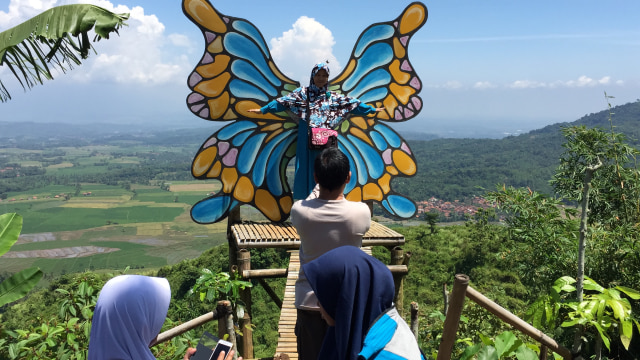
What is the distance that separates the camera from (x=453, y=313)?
2355mm

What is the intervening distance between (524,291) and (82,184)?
97.8 meters

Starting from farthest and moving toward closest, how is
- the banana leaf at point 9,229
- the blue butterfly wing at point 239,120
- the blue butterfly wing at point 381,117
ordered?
the blue butterfly wing at point 381,117 < the blue butterfly wing at point 239,120 < the banana leaf at point 9,229

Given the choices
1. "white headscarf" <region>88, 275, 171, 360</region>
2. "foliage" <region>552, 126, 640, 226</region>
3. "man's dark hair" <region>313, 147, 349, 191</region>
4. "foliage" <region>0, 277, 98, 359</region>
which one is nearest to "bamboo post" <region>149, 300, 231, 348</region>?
"foliage" <region>0, 277, 98, 359</region>

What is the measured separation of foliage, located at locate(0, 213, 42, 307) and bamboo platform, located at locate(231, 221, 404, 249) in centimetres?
179

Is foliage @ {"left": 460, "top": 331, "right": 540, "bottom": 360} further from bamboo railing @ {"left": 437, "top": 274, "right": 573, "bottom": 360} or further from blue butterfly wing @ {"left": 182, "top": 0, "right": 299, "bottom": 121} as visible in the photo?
blue butterfly wing @ {"left": 182, "top": 0, "right": 299, "bottom": 121}

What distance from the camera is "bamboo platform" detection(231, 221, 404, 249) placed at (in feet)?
13.9

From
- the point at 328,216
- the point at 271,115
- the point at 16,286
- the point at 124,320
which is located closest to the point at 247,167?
the point at 271,115

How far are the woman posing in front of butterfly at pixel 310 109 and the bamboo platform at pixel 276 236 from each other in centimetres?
49

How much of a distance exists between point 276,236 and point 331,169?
8.03 ft

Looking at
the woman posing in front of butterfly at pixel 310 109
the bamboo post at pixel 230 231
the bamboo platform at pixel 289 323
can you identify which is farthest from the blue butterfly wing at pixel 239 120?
the bamboo platform at pixel 289 323

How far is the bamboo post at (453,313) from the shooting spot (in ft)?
7.37

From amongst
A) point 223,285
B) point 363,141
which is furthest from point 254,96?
point 223,285

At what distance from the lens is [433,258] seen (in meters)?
18.6

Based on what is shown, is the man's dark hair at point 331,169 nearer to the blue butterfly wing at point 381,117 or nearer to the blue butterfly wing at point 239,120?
the blue butterfly wing at point 239,120
